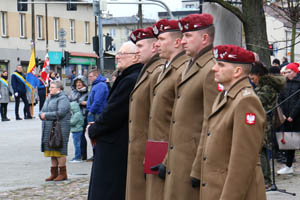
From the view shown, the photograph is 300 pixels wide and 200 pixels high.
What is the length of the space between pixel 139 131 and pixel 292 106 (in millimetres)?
5921

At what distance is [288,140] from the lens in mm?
11367

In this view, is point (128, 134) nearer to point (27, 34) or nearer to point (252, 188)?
point (252, 188)

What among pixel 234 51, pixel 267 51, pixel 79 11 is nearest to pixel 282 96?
pixel 267 51

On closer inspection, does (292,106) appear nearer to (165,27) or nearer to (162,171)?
(165,27)

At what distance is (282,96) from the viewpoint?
40.4 ft

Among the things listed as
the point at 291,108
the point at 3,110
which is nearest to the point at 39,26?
the point at 3,110

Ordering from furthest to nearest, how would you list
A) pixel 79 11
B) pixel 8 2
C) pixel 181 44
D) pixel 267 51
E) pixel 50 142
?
pixel 79 11 < pixel 8 2 < pixel 267 51 < pixel 50 142 < pixel 181 44

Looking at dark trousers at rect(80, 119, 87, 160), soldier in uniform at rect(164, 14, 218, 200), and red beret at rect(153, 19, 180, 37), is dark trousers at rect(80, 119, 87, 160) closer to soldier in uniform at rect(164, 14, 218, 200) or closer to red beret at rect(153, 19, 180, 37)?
red beret at rect(153, 19, 180, 37)

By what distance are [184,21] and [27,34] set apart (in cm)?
5229

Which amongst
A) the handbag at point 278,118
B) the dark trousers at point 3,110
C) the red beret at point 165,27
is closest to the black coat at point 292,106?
the handbag at point 278,118

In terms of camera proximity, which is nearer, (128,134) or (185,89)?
(185,89)

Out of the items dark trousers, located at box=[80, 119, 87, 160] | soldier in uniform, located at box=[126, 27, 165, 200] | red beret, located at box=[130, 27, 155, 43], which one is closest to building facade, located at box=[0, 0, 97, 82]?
dark trousers, located at box=[80, 119, 87, 160]

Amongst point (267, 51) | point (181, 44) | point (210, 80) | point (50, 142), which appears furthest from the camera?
point (267, 51)

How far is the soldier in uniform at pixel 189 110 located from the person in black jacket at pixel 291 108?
6117 millimetres
